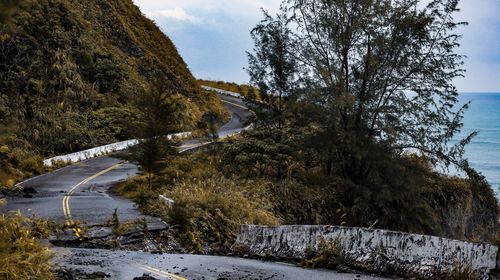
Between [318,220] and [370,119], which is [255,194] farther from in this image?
[370,119]

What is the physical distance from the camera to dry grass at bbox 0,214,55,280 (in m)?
9.66

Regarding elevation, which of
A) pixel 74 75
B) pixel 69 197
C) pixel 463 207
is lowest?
pixel 463 207

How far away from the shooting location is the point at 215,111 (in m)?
57.1

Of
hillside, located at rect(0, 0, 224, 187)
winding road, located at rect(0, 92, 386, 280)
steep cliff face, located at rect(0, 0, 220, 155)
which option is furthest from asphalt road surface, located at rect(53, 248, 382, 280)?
steep cliff face, located at rect(0, 0, 220, 155)

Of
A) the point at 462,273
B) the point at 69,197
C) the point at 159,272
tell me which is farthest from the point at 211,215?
the point at 462,273

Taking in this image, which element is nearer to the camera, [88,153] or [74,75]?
[88,153]

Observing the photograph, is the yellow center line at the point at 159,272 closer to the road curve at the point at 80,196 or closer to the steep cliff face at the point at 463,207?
the road curve at the point at 80,196

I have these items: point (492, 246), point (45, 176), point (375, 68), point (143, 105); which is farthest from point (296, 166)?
point (492, 246)

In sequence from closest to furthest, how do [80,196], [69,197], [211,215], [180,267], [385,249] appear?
[385,249]
[180,267]
[211,215]
[69,197]
[80,196]

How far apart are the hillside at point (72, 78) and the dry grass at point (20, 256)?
1772 cm

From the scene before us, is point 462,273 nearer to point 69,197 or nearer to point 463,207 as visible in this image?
point 69,197

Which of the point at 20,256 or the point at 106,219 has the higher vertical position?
the point at 20,256

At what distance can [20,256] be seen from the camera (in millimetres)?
10164

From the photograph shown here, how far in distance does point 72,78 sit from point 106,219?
28019mm
